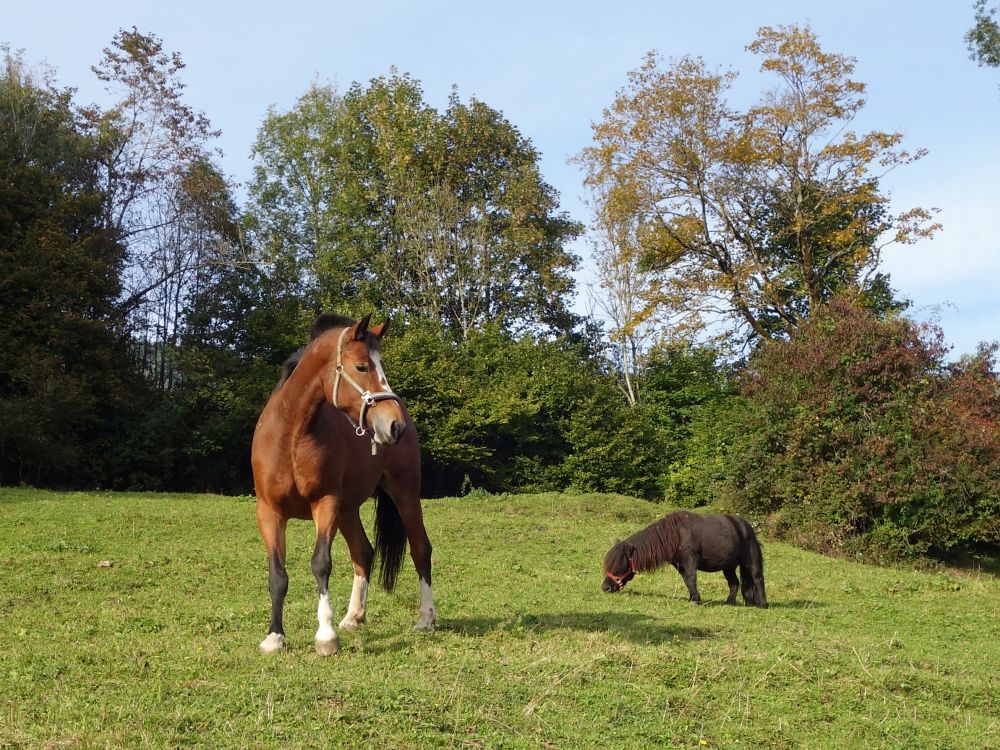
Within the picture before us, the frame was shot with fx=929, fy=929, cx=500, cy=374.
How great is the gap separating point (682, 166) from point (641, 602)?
19.1 meters

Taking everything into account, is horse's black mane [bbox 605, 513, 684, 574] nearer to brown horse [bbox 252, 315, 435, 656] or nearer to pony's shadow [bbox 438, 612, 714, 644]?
pony's shadow [bbox 438, 612, 714, 644]

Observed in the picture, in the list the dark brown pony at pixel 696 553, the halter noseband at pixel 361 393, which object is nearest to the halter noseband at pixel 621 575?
the dark brown pony at pixel 696 553

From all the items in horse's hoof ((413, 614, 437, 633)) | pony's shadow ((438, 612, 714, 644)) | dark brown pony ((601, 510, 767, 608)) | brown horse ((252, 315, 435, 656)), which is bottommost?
pony's shadow ((438, 612, 714, 644))

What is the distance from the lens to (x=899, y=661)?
7617 millimetres

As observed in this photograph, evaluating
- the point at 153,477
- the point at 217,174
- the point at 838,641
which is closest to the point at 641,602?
the point at 838,641

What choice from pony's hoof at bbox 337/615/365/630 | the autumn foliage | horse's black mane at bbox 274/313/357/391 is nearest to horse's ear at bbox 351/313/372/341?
horse's black mane at bbox 274/313/357/391

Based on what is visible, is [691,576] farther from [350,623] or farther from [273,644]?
[273,644]

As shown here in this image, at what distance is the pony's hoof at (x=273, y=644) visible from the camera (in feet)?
21.0

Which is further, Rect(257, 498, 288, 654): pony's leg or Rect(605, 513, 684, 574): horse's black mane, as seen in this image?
Rect(605, 513, 684, 574): horse's black mane

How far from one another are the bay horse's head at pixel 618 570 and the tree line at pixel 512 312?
8877 millimetres

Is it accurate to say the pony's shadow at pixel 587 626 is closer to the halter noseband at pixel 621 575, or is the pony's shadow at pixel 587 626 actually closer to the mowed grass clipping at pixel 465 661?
the mowed grass clipping at pixel 465 661

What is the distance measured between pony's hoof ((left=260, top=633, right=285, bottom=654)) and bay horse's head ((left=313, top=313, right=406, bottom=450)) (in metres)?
1.55

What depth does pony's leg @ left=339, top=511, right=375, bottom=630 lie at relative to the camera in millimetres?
7703

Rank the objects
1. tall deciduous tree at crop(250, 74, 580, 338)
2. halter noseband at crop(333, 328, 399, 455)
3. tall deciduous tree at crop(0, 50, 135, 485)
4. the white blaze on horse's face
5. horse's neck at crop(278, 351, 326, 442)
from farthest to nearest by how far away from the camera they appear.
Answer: tall deciduous tree at crop(250, 74, 580, 338), tall deciduous tree at crop(0, 50, 135, 485), horse's neck at crop(278, 351, 326, 442), halter noseband at crop(333, 328, 399, 455), the white blaze on horse's face
